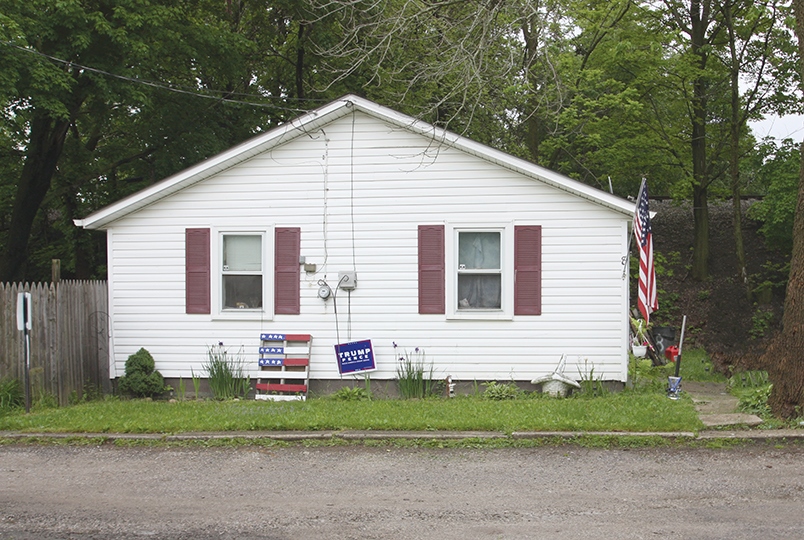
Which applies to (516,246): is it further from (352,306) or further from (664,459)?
(664,459)

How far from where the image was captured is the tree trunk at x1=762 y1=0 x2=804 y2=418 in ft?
31.9

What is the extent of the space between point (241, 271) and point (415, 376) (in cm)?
333

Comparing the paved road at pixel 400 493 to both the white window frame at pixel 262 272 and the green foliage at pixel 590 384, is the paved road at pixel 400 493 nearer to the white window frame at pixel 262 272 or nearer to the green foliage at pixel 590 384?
the green foliage at pixel 590 384

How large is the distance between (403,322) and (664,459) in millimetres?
5297

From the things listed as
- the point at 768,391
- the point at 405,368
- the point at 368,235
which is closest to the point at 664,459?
the point at 768,391

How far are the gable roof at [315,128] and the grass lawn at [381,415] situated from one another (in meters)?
3.03

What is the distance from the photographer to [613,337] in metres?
12.6

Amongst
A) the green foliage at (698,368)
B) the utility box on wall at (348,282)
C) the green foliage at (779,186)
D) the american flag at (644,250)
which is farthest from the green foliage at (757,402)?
the green foliage at (779,186)

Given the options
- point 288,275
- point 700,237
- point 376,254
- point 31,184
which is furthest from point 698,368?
point 31,184

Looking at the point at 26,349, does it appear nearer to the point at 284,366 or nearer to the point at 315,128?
the point at 284,366

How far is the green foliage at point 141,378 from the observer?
1290 cm

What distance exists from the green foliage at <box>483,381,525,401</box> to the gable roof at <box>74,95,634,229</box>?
3.16 meters

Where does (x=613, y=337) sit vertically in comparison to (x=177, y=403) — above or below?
above

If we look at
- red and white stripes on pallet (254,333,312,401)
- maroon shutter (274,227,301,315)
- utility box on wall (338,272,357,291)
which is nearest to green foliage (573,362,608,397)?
utility box on wall (338,272,357,291)
